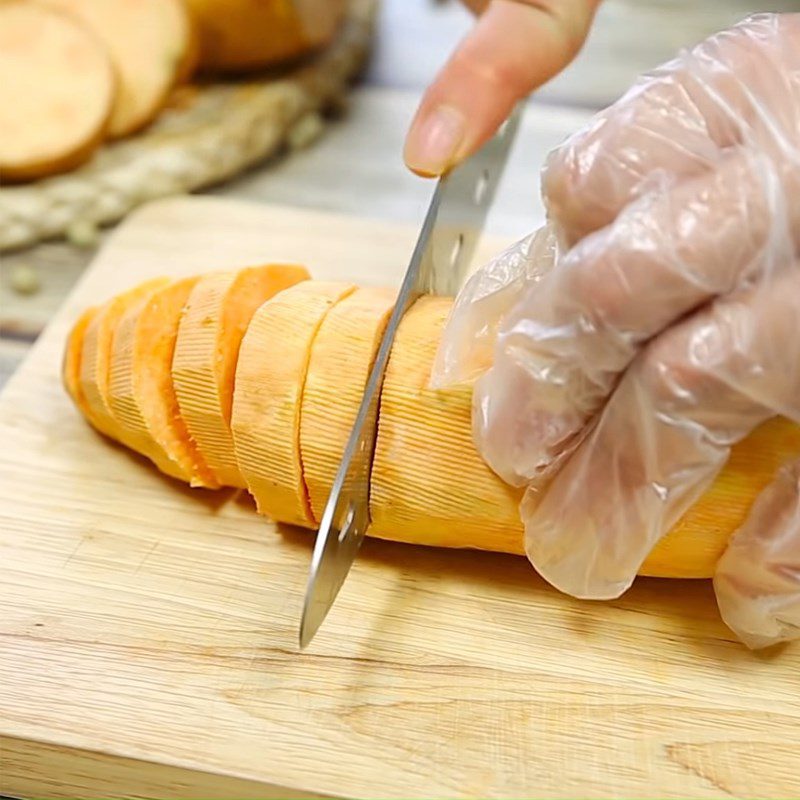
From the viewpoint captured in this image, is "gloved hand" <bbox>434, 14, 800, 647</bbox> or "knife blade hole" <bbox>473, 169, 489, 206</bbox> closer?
"gloved hand" <bbox>434, 14, 800, 647</bbox>

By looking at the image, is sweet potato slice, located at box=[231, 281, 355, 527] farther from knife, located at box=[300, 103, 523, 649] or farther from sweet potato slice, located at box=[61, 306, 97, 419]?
sweet potato slice, located at box=[61, 306, 97, 419]

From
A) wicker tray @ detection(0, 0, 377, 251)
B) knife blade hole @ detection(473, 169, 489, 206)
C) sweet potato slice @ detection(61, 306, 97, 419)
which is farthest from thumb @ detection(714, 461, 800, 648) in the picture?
wicker tray @ detection(0, 0, 377, 251)

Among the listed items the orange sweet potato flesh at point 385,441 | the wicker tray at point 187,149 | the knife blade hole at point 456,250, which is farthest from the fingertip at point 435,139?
the wicker tray at point 187,149

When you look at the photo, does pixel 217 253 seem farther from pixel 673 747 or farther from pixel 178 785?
pixel 673 747

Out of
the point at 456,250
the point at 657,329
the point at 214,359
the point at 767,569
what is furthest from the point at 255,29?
the point at 767,569

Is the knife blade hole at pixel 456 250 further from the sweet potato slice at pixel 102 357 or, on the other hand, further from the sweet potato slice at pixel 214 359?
the sweet potato slice at pixel 102 357

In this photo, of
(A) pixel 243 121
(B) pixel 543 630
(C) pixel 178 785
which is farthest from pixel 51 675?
(A) pixel 243 121

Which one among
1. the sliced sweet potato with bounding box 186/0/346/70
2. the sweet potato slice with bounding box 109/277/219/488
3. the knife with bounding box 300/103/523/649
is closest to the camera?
the knife with bounding box 300/103/523/649
